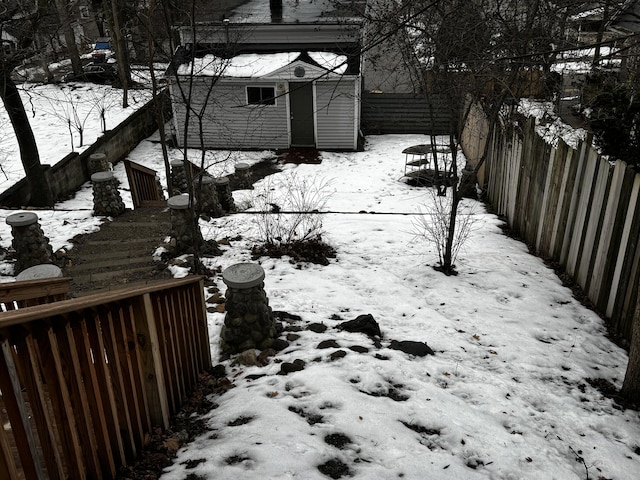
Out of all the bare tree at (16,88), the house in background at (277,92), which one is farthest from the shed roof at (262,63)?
the bare tree at (16,88)

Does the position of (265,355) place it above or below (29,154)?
below

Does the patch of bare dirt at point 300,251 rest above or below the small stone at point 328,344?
below

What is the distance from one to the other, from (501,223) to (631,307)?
13.3ft

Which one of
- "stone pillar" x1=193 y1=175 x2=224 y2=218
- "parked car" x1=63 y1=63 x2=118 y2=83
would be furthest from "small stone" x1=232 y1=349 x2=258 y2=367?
"parked car" x1=63 y1=63 x2=118 y2=83

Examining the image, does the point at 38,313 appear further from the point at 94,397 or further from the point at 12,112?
the point at 12,112

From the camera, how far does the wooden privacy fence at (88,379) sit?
1953 millimetres

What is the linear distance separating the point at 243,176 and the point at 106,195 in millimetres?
3938

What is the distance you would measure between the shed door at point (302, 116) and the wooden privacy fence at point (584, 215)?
9.89m

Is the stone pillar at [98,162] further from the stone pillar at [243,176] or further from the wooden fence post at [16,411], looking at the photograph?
the wooden fence post at [16,411]

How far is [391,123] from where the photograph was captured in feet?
61.5

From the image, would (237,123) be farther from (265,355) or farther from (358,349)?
(358,349)

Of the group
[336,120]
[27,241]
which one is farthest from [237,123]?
[27,241]

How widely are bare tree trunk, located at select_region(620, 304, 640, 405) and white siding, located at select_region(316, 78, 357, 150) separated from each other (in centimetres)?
1379

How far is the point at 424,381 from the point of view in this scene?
414 cm
